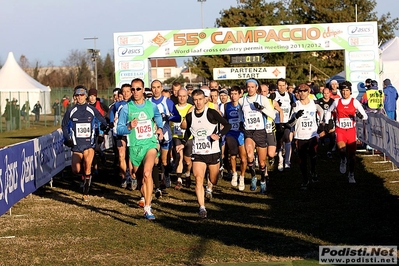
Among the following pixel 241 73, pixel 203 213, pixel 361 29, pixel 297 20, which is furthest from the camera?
pixel 297 20

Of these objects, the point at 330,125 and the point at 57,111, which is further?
the point at 57,111

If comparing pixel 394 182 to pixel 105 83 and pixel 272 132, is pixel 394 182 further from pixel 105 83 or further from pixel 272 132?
pixel 105 83

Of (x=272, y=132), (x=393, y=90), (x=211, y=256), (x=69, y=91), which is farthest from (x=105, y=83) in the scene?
(x=211, y=256)

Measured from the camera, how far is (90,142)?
48.0 feet

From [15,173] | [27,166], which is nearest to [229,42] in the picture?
[27,166]

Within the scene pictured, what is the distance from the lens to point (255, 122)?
48.2ft

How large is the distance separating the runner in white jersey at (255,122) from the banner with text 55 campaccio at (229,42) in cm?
1311

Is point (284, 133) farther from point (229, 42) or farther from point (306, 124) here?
point (229, 42)

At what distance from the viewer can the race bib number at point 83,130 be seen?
47.6 ft

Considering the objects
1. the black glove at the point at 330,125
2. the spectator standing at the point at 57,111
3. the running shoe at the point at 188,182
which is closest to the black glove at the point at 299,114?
the black glove at the point at 330,125

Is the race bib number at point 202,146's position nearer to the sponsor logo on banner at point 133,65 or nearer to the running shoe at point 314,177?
the running shoe at point 314,177

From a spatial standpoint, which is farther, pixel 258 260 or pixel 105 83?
pixel 105 83

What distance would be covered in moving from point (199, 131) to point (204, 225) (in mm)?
1684

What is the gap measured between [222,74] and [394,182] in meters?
16.7
